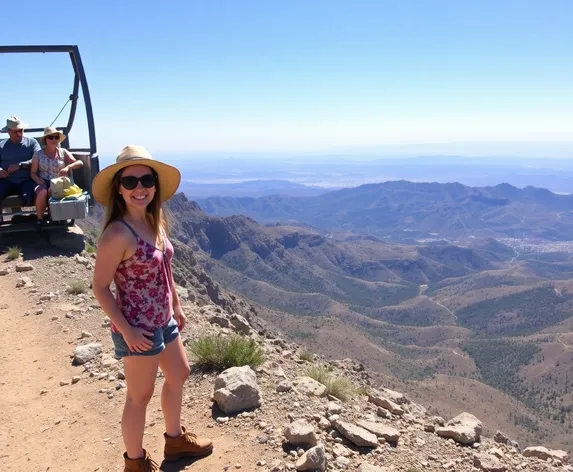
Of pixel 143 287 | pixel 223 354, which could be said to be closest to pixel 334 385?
pixel 223 354

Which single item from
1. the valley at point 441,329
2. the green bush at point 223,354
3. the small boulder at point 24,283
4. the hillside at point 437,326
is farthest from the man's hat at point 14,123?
the hillside at point 437,326

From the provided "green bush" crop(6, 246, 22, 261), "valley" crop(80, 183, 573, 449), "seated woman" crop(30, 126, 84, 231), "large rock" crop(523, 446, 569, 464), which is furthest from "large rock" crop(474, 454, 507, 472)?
"valley" crop(80, 183, 573, 449)

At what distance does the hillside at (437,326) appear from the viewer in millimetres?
80438

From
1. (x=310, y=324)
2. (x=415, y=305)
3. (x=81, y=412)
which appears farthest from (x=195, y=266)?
(x=415, y=305)

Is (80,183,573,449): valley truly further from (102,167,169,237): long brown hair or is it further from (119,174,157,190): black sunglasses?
(119,174,157,190): black sunglasses

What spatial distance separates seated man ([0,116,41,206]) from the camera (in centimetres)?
1013

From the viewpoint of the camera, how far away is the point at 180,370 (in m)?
3.78

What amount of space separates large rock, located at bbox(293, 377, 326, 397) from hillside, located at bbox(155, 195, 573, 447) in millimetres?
59935

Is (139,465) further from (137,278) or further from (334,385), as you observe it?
(334,385)

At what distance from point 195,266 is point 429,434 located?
63.5m

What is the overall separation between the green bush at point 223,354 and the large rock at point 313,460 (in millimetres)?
1824

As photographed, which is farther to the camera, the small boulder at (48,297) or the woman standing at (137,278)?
the small boulder at (48,297)

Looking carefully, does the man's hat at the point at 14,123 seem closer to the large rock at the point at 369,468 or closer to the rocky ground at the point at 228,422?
the rocky ground at the point at 228,422

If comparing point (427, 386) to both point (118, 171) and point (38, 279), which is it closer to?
point (38, 279)
